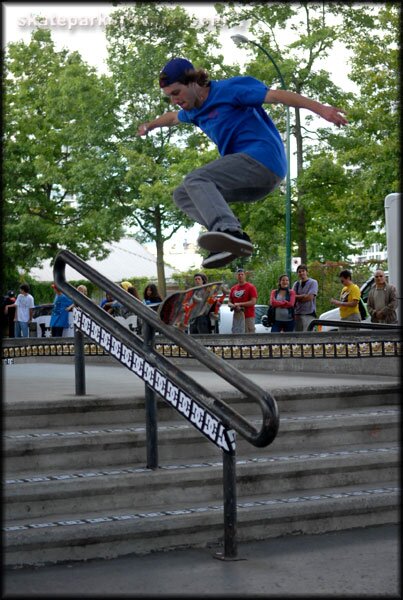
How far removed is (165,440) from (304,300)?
841 cm

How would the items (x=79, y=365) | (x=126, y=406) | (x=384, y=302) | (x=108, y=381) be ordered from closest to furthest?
(x=126, y=406)
(x=79, y=365)
(x=108, y=381)
(x=384, y=302)

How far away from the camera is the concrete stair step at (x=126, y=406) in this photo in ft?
19.6

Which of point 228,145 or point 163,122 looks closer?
point 228,145

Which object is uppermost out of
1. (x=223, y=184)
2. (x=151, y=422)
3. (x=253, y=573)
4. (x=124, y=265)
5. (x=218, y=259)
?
(x=124, y=265)

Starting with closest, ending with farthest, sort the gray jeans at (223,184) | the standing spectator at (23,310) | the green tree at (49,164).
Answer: the gray jeans at (223,184)
the standing spectator at (23,310)
the green tree at (49,164)

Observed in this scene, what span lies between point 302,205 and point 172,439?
74.2 ft

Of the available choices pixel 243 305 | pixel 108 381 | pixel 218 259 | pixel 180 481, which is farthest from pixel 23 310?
pixel 218 259

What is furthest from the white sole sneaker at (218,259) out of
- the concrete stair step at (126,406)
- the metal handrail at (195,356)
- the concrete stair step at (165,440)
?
the concrete stair step at (126,406)

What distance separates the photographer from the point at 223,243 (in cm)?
513

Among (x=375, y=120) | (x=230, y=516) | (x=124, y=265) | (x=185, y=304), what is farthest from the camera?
(x=124, y=265)

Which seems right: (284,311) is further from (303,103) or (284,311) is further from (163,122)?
(303,103)

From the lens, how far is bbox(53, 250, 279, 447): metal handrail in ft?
15.9

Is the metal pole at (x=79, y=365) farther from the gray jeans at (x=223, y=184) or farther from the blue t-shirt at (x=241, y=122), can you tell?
the blue t-shirt at (x=241, y=122)

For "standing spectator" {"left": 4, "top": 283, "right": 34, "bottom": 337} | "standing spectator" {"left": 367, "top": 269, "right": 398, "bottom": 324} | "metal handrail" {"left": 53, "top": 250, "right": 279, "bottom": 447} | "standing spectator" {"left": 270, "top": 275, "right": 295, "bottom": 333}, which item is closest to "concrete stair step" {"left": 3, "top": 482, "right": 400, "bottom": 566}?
"metal handrail" {"left": 53, "top": 250, "right": 279, "bottom": 447}
